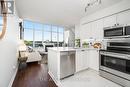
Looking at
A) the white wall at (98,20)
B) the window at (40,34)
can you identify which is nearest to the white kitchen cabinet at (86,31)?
the white wall at (98,20)

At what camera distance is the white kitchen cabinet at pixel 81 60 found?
10.8ft

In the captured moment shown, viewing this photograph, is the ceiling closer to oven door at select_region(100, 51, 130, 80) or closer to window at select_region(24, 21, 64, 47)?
oven door at select_region(100, 51, 130, 80)

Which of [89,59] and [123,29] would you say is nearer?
[123,29]

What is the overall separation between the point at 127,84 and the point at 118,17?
2.04 metres

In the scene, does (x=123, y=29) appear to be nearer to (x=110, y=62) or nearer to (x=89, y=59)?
(x=110, y=62)

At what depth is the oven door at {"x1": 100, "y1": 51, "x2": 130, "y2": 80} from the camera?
2.25 meters

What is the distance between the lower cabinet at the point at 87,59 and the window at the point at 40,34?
5026 millimetres

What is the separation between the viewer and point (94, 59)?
11.8 ft

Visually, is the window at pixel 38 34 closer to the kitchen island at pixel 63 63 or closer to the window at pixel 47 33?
the window at pixel 47 33

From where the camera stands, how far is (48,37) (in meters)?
8.36

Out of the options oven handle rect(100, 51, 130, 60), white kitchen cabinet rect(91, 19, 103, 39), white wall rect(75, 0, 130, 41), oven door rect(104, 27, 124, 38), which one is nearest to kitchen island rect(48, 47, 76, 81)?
oven handle rect(100, 51, 130, 60)

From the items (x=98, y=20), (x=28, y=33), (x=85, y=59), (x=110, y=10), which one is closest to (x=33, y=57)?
(x=85, y=59)

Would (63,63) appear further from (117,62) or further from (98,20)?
(98,20)

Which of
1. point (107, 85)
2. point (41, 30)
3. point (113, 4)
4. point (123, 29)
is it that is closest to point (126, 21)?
point (123, 29)
